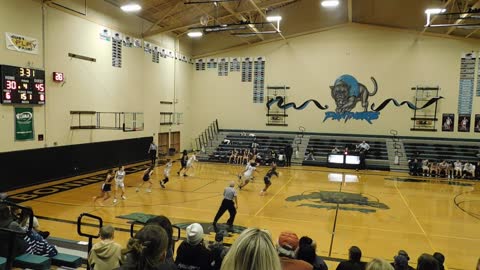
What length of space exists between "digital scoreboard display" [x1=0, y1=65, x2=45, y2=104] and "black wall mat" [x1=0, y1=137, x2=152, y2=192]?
183cm

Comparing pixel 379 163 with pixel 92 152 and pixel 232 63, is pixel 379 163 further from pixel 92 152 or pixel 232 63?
pixel 92 152

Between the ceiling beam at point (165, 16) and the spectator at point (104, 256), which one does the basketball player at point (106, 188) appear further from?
the ceiling beam at point (165, 16)

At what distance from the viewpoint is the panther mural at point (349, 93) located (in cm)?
2308

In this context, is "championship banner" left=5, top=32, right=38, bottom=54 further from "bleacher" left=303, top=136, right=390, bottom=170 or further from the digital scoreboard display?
"bleacher" left=303, top=136, right=390, bottom=170

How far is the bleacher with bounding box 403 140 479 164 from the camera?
20.0m

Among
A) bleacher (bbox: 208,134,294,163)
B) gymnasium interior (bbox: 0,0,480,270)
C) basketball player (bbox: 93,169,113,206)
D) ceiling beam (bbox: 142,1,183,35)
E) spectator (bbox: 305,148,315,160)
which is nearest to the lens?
gymnasium interior (bbox: 0,0,480,270)

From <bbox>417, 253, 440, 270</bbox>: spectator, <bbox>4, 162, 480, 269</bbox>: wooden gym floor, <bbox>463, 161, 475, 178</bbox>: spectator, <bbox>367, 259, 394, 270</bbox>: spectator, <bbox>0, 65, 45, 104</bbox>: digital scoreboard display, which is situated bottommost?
<bbox>4, 162, 480, 269</bbox>: wooden gym floor

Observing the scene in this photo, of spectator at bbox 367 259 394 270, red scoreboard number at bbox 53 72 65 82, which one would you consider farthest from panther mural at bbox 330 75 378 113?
spectator at bbox 367 259 394 270

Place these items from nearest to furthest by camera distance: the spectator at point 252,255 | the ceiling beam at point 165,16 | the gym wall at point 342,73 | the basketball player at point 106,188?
1. the spectator at point 252,255
2. the basketball player at point 106,188
3. the ceiling beam at point 165,16
4. the gym wall at point 342,73

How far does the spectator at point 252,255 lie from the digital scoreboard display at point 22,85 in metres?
13.0

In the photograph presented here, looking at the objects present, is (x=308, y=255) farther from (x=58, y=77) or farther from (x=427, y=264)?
(x=58, y=77)

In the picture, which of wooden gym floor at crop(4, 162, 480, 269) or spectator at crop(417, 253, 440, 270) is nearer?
spectator at crop(417, 253, 440, 270)

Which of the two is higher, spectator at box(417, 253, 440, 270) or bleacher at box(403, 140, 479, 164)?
spectator at box(417, 253, 440, 270)

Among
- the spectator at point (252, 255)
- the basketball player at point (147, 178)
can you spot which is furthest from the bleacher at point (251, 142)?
the spectator at point (252, 255)
